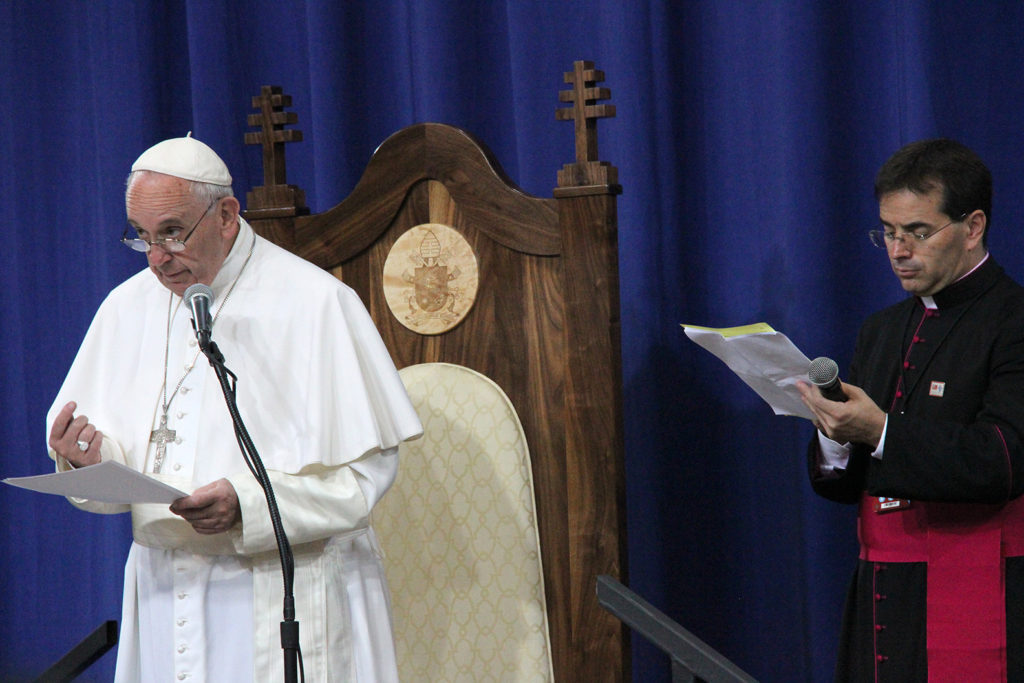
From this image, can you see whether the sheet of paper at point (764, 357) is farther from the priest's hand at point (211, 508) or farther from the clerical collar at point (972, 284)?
the priest's hand at point (211, 508)

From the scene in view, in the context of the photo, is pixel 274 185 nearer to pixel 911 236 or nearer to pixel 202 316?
pixel 202 316

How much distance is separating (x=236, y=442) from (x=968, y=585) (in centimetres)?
142

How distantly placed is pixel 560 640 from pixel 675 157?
134 centimetres

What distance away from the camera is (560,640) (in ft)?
8.82

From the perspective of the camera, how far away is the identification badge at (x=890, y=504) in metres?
2.32

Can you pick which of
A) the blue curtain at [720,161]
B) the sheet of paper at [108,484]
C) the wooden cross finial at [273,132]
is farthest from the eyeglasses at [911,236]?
the wooden cross finial at [273,132]

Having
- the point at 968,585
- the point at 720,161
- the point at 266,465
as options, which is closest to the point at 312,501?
the point at 266,465

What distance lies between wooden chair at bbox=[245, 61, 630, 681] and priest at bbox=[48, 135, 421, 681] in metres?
0.37

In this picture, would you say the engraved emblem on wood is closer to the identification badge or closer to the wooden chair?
the wooden chair

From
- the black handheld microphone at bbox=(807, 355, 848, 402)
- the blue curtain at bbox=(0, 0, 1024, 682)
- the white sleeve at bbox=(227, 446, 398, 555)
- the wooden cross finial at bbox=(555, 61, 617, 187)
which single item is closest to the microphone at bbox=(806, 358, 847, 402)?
the black handheld microphone at bbox=(807, 355, 848, 402)

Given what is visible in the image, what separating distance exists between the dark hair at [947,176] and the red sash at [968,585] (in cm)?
56

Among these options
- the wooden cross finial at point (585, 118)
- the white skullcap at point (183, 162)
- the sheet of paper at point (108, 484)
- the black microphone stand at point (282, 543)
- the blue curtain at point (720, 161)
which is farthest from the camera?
the blue curtain at point (720, 161)

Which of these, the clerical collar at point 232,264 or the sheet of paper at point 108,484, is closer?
the sheet of paper at point 108,484

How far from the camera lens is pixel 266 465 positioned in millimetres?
2359
